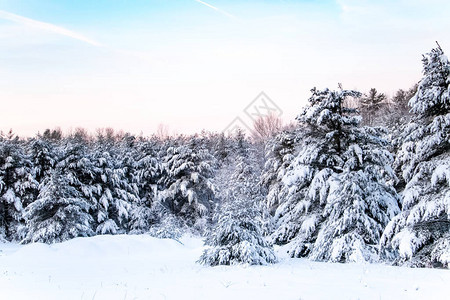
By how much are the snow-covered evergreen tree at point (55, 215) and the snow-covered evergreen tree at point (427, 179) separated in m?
18.8

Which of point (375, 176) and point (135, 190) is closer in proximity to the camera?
point (375, 176)

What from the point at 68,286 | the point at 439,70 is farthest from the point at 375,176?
the point at 68,286

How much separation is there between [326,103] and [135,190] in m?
23.0

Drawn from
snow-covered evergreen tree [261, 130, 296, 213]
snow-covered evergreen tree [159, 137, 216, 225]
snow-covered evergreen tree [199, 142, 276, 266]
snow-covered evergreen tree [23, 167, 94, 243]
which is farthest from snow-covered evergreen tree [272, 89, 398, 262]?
snow-covered evergreen tree [159, 137, 216, 225]

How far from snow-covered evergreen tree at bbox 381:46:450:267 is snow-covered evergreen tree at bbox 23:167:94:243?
18.8m

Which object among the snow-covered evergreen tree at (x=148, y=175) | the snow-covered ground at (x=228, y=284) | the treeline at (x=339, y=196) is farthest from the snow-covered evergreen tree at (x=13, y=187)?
the snow-covered ground at (x=228, y=284)

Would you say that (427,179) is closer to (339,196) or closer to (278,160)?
(339,196)

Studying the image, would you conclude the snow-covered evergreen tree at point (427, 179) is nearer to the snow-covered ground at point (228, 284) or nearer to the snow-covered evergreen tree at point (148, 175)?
the snow-covered ground at point (228, 284)

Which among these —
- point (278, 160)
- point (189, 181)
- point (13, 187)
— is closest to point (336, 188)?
point (278, 160)

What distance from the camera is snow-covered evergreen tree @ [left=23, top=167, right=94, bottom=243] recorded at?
22938 mm

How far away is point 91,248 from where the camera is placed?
17.7 m

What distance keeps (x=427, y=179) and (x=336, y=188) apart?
344 cm

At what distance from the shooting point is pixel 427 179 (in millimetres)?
12375

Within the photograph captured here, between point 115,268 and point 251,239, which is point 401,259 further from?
point 115,268
